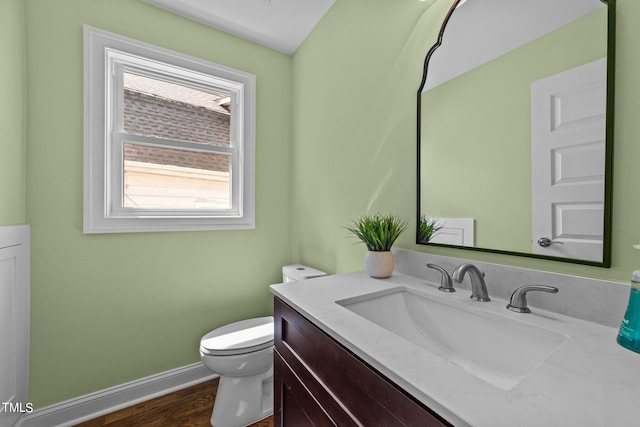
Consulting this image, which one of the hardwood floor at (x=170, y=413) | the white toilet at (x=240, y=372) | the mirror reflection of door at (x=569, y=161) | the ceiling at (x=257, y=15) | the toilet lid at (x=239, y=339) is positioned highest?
the ceiling at (x=257, y=15)

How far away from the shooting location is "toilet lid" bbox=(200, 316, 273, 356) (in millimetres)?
1360

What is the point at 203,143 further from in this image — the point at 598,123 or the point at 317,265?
the point at 598,123

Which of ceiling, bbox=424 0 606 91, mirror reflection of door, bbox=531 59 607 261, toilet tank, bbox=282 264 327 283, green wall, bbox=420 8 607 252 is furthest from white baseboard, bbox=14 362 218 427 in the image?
ceiling, bbox=424 0 606 91

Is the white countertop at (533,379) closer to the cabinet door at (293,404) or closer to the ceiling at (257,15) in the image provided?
the cabinet door at (293,404)

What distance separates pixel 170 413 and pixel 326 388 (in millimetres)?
1369

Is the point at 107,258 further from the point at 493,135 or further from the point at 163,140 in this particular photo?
the point at 493,135

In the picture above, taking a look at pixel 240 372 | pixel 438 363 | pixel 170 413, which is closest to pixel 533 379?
pixel 438 363

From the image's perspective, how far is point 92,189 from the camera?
150 cm

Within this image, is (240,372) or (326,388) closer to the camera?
(326,388)

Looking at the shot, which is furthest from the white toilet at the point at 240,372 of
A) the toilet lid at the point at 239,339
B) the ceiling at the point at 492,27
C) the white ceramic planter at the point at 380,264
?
the ceiling at the point at 492,27

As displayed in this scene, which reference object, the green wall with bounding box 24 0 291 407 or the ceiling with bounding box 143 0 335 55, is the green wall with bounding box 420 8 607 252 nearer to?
the ceiling with bounding box 143 0 335 55

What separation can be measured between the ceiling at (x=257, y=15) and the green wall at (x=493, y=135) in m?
1.10

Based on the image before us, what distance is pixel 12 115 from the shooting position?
124cm

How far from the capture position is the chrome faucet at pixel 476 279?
2.63ft
